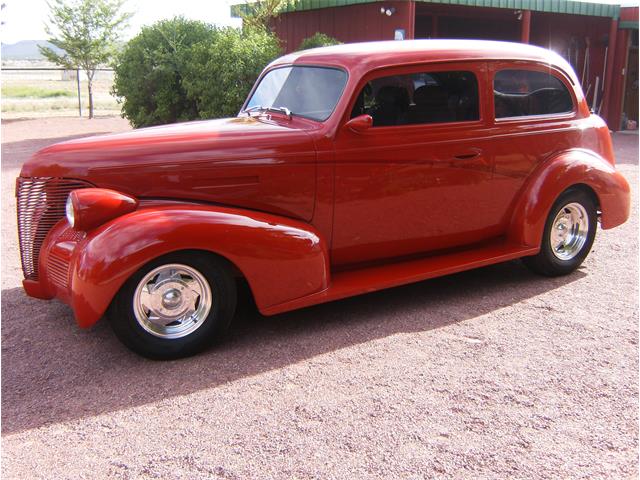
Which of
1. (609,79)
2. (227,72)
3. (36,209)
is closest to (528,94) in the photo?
(36,209)

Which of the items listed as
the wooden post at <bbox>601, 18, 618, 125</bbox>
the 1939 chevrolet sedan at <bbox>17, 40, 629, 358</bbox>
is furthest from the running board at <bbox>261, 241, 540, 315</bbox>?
the wooden post at <bbox>601, 18, 618, 125</bbox>

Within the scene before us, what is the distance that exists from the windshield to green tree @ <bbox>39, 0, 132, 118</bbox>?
17.1 metres

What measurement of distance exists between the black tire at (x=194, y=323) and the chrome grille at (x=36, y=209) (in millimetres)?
737

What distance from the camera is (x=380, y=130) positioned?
438 centimetres

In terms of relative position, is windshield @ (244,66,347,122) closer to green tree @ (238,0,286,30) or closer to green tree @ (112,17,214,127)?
green tree @ (112,17,214,127)

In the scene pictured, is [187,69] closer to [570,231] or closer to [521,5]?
[521,5]

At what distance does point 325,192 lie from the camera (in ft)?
13.9

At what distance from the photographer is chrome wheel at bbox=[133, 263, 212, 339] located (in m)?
3.70

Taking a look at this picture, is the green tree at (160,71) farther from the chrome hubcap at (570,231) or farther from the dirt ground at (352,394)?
the chrome hubcap at (570,231)

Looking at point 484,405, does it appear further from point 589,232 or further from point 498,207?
point 589,232

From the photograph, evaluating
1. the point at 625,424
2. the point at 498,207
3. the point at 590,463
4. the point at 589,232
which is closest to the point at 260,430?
the point at 590,463

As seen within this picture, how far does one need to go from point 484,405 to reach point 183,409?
155 cm

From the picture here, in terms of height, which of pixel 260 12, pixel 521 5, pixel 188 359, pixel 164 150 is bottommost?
pixel 188 359

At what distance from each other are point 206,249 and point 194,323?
0.49 metres
